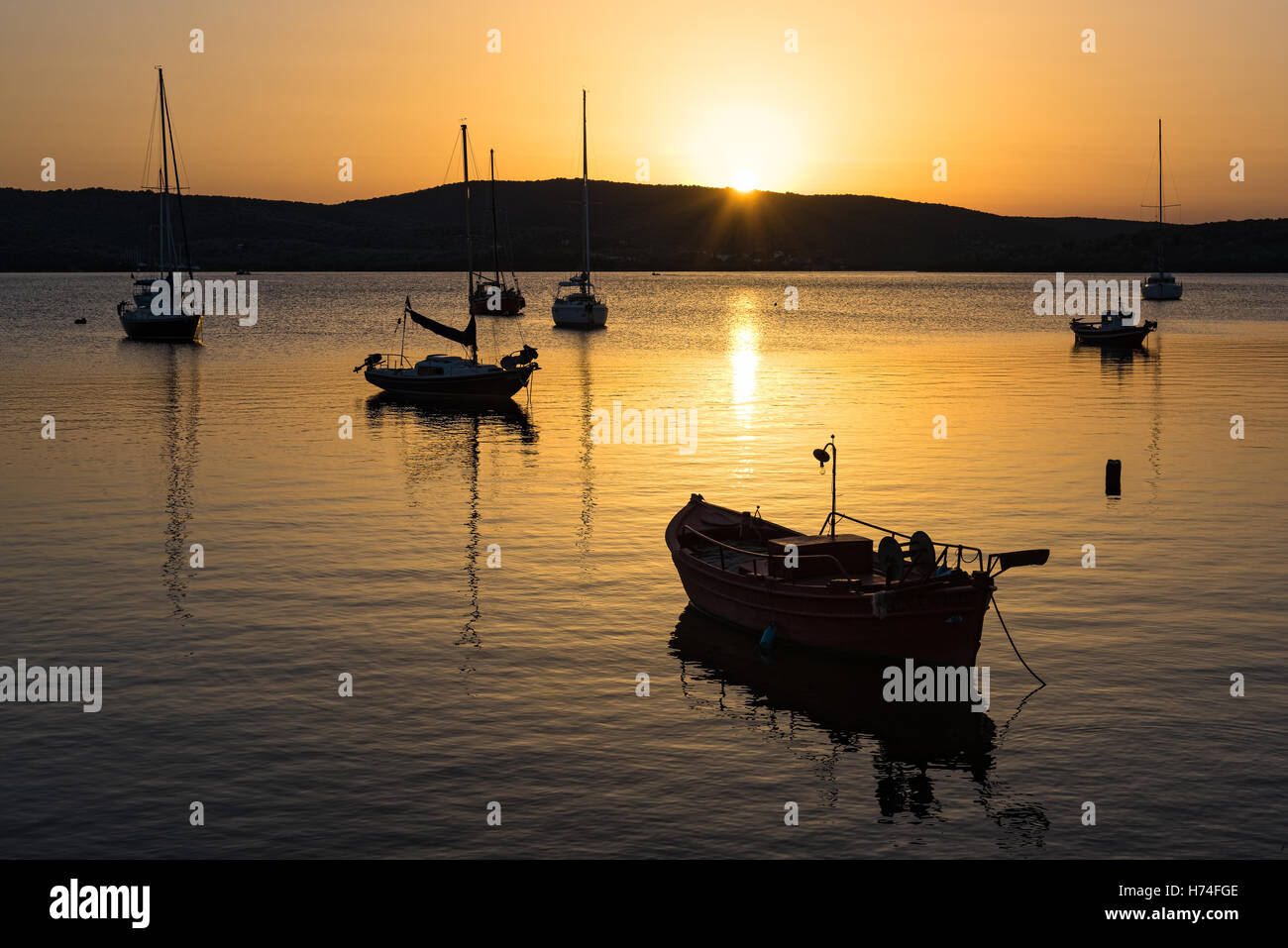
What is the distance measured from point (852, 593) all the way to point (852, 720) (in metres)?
2.82

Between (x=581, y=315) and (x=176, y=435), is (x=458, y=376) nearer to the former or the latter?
(x=176, y=435)

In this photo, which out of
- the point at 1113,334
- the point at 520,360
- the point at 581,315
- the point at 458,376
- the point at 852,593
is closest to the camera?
the point at 852,593

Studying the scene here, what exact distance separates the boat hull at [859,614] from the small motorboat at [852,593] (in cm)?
2

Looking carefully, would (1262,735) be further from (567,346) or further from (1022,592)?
(567,346)

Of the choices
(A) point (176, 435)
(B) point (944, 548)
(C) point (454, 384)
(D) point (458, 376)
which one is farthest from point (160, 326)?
(B) point (944, 548)

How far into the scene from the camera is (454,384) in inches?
2598

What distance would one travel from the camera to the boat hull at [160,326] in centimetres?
11006

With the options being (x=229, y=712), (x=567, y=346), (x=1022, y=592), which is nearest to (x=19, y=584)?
(x=229, y=712)

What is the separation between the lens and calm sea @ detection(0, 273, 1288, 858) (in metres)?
17.9

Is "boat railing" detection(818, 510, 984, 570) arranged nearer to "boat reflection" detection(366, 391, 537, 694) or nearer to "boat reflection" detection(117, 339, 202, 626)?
"boat reflection" detection(366, 391, 537, 694)

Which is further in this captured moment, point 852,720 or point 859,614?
point 859,614

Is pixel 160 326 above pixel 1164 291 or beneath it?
beneath

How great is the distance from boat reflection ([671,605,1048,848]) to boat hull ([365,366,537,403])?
39.4 meters

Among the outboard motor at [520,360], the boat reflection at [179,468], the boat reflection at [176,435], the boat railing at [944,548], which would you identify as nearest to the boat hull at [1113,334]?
the outboard motor at [520,360]
